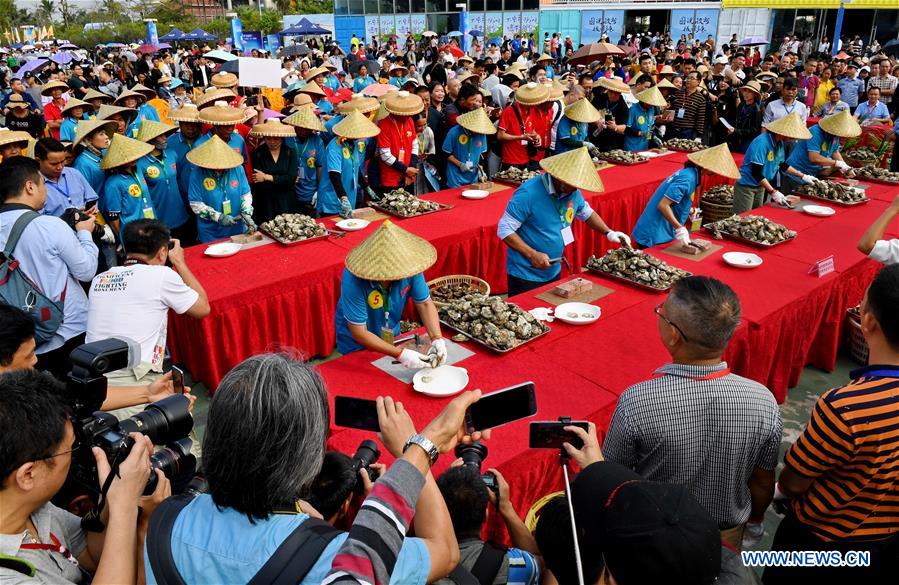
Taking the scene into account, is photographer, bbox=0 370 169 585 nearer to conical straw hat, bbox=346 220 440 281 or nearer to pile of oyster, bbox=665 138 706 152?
conical straw hat, bbox=346 220 440 281

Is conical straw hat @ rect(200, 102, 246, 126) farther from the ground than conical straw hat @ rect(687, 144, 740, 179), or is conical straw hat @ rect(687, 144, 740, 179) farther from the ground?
conical straw hat @ rect(200, 102, 246, 126)

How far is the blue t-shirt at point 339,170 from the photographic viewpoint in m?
5.49

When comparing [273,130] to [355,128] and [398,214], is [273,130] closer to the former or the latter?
[355,128]

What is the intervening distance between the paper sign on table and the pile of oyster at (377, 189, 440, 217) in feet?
8.81

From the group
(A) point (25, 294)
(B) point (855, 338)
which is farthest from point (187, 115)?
(B) point (855, 338)

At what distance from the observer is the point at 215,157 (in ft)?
15.2

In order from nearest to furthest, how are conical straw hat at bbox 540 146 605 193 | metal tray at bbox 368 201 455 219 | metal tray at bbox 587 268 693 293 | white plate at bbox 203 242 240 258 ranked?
1. metal tray at bbox 587 268 693 293
2. conical straw hat at bbox 540 146 605 193
3. white plate at bbox 203 242 240 258
4. metal tray at bbox 368 201 455 219

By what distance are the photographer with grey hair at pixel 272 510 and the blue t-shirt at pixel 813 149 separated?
6.79 metres

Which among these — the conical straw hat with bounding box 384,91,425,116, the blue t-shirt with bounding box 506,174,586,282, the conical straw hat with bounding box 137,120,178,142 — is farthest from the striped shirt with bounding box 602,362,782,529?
the conical straw hat with bounding box 137,120,178,142

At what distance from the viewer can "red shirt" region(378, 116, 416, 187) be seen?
6.09 m

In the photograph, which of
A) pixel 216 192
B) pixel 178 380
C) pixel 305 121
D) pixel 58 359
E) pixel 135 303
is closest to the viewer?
pixel 178 380

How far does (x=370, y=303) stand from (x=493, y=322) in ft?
2.23

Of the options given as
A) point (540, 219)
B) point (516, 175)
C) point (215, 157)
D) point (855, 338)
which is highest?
point (215, 157)

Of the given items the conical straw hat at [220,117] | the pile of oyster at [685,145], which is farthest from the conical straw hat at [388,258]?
the pile of oyster at [685,145]
